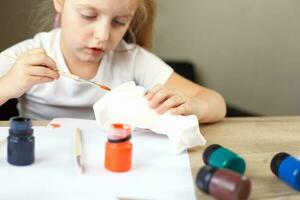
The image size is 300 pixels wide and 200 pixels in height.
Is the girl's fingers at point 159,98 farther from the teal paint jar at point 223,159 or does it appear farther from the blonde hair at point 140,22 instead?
the blonde hair at point 140,22

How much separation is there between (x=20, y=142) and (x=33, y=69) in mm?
231

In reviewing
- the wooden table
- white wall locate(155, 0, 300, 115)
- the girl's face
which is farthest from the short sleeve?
white wall locate(155, 0, 300, 115)

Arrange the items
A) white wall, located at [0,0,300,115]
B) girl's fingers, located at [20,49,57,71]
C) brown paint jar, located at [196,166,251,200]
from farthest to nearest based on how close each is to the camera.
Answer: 1. white wall, located at [0,0,300,115]
2. girl's fingers, located at [20,49,57,71]
3. brown paint jar, located at [196,166,251,200]

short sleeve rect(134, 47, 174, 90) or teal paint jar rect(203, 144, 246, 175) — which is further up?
teal paint jar rect(203, 144, 246, 175)

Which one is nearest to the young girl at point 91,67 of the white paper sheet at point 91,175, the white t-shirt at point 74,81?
the white t-shirt at point 74,81

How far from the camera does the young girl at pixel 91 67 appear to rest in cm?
86

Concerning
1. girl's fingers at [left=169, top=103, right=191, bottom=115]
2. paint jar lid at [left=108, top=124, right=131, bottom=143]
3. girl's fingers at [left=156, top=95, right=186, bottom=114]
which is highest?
paint jar lid at [left=108, top=124, right=131, bottom=143]

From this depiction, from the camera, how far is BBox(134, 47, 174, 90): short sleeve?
1186mm

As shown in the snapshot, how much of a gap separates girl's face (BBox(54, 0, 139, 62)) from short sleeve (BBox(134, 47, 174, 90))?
0.53 feet

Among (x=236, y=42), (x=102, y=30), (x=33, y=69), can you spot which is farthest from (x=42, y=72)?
(x=236, y=42)

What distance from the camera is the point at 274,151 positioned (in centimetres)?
80

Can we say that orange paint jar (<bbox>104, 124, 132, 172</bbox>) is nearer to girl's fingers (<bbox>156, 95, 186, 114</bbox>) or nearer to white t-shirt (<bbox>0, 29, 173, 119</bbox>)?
girl's fingers (<bbox>156, 95, 186, 114</bbox>)

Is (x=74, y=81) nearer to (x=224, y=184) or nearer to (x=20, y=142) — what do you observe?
(x=20, y=142)

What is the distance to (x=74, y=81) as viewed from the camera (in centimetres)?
111
